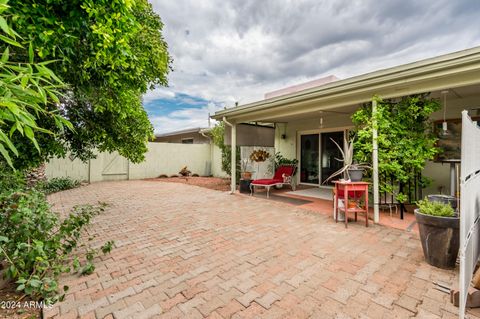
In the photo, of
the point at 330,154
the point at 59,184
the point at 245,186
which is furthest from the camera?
the point at 59,184

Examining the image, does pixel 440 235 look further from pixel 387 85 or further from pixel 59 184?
pixel 59 184

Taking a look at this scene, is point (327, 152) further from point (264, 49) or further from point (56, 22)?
point (56, 22)

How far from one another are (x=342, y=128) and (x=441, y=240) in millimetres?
5729

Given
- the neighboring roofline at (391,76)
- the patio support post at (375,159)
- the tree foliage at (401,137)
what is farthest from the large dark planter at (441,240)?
the neighboring roofline at (391,76)

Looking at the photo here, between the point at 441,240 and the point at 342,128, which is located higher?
the point at 342,128

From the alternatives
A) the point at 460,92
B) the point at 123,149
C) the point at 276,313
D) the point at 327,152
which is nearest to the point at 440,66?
the point at 460,92

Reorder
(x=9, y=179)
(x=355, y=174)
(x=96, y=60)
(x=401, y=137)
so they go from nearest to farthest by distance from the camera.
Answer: (x=96, y=60)
(x=9, y=179)
(x=355, y=174)
(x=401, y=137)

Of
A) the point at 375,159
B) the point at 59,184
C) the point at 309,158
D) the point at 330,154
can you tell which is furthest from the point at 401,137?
the point at 59,184

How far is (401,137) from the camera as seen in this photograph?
4.41 meters

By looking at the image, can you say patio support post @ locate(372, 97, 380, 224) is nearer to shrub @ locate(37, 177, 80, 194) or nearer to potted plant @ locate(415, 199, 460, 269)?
potted plant @ locate(415, 199, 460, 269)

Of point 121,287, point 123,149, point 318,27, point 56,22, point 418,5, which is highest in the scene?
point 318,27

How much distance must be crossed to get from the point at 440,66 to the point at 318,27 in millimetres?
4576

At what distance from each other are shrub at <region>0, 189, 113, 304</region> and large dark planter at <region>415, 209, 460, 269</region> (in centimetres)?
398

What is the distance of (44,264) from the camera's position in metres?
2.24
